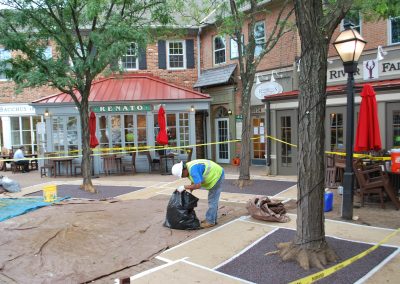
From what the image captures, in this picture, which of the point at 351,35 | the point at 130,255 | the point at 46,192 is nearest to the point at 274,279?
the point at 130,255

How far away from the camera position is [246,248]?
19.5 ft

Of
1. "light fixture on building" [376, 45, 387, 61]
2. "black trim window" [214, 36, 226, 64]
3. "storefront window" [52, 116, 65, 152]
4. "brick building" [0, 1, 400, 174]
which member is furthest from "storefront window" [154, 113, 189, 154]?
"light fixture on building" [376, 45, 387, 61]

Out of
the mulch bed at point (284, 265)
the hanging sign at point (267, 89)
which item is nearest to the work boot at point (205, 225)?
the mulch bed at point (284, 265)

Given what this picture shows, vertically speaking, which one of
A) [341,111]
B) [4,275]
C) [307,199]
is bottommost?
[4,275]

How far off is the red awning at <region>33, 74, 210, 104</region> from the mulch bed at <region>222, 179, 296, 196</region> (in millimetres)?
6225

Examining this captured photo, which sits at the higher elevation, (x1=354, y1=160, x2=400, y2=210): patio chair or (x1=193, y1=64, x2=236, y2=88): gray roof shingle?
(x1=193, y1=64, x2=236, y2=88): gray roof shingle

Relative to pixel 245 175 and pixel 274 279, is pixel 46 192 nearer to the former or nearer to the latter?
pixel 245 175

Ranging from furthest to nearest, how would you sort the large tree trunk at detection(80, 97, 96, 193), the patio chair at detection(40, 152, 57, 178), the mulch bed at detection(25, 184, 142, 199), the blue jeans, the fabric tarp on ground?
1. the patio chair at detection(40, 152, 57, 178)
2. the large tree trunk at detection(80, 97, 96, 193)
3. the mulch bed at detection(25, 184, 142, 199)
4. the fabric tarp on ground
5. the blue jeans

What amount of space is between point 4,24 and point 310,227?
9526mm

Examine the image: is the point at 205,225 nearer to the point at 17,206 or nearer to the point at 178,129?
the point at 17,206

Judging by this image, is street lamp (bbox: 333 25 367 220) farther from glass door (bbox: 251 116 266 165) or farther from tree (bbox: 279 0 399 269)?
glass door (bbox: 251 116 266 165)

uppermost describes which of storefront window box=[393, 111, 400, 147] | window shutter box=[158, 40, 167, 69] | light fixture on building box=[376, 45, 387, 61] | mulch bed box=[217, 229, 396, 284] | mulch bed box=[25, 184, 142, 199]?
window shutter box=[158, 40, 167, 69]

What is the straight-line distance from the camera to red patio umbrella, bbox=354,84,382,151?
25.5 ft

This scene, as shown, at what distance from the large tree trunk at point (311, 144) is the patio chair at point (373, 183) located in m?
3.32
